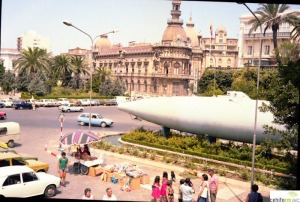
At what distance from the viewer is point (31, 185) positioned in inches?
528

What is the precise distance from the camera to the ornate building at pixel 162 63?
276 ft

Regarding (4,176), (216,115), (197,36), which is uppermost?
(197,36)

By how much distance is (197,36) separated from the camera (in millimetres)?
105812

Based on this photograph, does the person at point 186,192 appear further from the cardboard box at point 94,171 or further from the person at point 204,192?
the cardboard box at point 94,171

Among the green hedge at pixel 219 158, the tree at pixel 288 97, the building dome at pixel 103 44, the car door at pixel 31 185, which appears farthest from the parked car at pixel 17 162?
the building dome at pixel 103 44

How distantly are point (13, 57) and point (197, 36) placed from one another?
59.2 m

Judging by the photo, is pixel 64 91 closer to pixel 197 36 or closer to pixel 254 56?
pixel 254 56

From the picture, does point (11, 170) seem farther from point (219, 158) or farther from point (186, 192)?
point (219, 158)

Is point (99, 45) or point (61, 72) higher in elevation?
point (99, 45)

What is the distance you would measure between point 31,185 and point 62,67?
5361 cm

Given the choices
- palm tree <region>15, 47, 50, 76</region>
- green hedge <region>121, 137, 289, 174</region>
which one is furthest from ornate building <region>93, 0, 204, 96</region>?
green hedge <region>121, 137, 289, 174</region>

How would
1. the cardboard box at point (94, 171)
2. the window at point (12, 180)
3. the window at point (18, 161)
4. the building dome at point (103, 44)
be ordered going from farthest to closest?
the building dome at point (103, 44) < the cardboard box at point (94, 171) < the window at point (18, 161) < the window at point (12, 180)

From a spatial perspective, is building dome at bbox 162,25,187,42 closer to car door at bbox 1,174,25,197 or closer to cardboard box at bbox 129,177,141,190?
cardboard box at bbox 129,177,141,190

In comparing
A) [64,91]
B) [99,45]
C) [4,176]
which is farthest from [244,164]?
[99,45]
